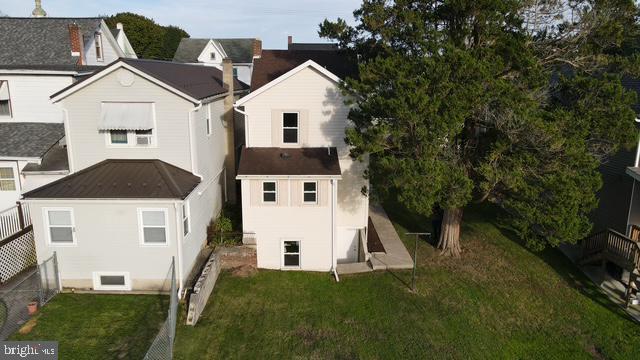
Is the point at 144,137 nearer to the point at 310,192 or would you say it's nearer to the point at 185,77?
the point at 185,77

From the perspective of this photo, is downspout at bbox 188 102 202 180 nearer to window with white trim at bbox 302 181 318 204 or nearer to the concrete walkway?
window with white trim at bbox 302 181 318 204

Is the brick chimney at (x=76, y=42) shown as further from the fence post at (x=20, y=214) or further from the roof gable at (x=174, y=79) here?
the fence post at (x=20, y=214)

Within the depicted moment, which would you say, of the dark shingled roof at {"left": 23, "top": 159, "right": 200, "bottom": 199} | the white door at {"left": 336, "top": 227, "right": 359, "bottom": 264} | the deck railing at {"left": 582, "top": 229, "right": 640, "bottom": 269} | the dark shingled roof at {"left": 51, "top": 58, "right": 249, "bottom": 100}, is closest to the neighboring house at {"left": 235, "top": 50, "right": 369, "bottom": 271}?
the white door at {"left": 336, "top": 227, "right": 359, "bottom": 264}

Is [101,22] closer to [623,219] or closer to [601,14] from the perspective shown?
[601,14]

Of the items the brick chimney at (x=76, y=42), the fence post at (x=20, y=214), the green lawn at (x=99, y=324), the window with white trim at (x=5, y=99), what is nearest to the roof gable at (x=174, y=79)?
the fence post at (x=20, y=214)

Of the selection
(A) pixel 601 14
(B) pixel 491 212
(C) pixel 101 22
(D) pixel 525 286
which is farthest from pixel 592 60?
(C) pixel 101 22
